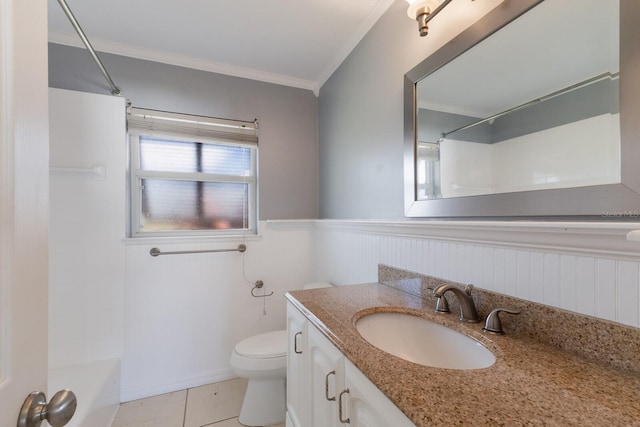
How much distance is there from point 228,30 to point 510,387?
2.12 m

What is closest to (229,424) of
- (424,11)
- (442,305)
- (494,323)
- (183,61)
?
(442,305)

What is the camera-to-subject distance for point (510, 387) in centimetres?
58

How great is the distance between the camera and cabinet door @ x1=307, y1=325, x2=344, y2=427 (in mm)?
847

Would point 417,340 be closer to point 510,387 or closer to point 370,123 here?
point 510,387

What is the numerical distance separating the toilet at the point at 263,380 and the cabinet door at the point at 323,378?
58 centimetres

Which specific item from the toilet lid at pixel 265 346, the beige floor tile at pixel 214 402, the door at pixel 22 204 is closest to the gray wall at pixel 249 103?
the toilet lid at pixel 265 346

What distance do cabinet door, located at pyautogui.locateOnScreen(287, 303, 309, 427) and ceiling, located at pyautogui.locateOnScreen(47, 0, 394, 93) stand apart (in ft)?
5.33

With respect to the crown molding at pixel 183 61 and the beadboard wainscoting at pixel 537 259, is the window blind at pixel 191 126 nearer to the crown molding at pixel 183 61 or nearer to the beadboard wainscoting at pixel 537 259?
the crown molding at pixel 183 61

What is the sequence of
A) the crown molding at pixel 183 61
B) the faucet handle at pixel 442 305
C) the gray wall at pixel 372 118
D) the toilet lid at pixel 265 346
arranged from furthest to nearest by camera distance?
1. the crown molding at pixel 183 61
2. the toilet lid at pixel 265 346
3. the gray wall at pixel 372 118
4. the faucet handle at pixel 442 305

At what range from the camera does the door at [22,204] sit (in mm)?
417

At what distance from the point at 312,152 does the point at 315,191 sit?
0.34 meters

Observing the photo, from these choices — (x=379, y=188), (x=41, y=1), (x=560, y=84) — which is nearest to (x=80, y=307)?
(x=41, y=1)

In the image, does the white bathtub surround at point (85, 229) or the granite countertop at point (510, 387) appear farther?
the white bathtub surround at point (85, 229)

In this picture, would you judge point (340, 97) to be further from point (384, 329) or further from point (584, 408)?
point (584, 408)
